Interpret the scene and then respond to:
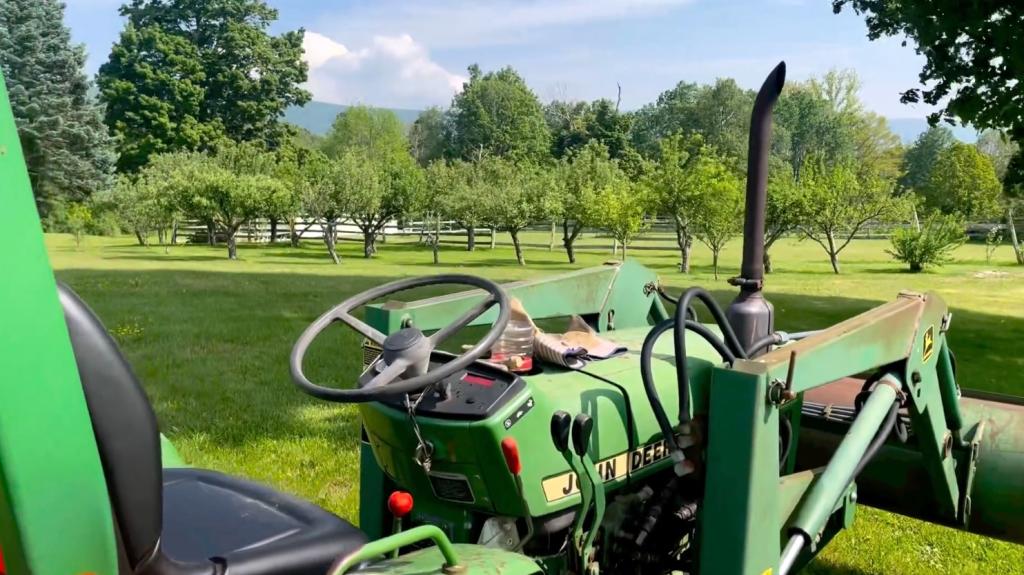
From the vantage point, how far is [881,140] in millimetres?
64500

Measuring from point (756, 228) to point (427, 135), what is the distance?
74.9m

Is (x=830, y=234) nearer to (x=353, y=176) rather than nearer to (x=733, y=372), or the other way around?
(x=353, y=176)

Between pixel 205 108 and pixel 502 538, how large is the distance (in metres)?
52.3

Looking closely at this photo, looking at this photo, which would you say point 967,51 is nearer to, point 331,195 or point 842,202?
point 842,202

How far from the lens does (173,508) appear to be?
1978mm

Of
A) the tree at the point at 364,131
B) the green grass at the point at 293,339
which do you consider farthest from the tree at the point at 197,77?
the green grass at the point at 293,339

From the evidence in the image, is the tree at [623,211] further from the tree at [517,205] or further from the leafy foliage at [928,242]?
the leafy foliage at [928,242]

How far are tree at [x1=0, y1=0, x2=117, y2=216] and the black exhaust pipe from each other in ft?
122

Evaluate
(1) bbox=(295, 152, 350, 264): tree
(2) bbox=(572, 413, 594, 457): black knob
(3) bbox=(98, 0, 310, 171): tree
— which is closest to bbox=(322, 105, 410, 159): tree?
(3) bbox=(98, 0, 310, 171): tree

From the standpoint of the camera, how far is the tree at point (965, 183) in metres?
38.8

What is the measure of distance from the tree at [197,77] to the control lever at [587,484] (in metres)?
47.8

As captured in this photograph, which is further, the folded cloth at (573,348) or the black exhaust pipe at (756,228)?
the black exhaust pipe at (756,228)

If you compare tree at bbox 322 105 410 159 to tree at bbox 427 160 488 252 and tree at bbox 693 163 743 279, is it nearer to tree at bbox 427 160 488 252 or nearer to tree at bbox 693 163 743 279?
tree at bbox 427 160 488 252

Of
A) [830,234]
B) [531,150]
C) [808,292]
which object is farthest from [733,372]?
[531,150]
